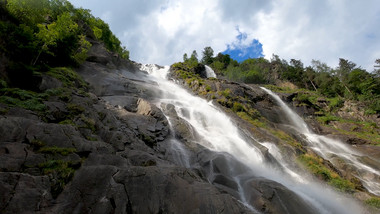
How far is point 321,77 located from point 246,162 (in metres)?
61.1

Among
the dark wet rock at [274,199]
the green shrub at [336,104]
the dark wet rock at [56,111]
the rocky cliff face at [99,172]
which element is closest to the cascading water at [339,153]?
the rocky cliff face at [99,172]

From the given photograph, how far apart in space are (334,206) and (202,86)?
25.2 meters

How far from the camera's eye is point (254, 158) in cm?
1555

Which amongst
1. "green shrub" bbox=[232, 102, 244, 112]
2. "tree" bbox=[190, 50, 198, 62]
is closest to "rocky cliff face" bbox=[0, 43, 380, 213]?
"green shrub" bbox=[232, 102, 244, 112]

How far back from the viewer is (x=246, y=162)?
14305mm

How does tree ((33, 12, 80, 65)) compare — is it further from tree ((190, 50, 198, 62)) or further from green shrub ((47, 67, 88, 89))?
A: tree ((190, 50, 198, 62))

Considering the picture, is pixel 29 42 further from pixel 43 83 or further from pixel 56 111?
pixel 56 111

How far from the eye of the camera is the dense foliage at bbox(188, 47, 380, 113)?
159ft

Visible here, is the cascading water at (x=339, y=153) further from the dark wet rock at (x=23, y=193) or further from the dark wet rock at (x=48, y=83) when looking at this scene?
the dark wet rock at (x=48, y=83)

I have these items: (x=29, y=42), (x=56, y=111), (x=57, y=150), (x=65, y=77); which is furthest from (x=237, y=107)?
(x=57, y=150)

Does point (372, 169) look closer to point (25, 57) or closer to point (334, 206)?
point (334, 206)

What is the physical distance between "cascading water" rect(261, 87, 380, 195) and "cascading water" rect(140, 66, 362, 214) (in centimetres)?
627

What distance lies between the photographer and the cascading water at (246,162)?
10964 millimetres

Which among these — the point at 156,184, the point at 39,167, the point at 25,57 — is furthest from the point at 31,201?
the point at 25,57
